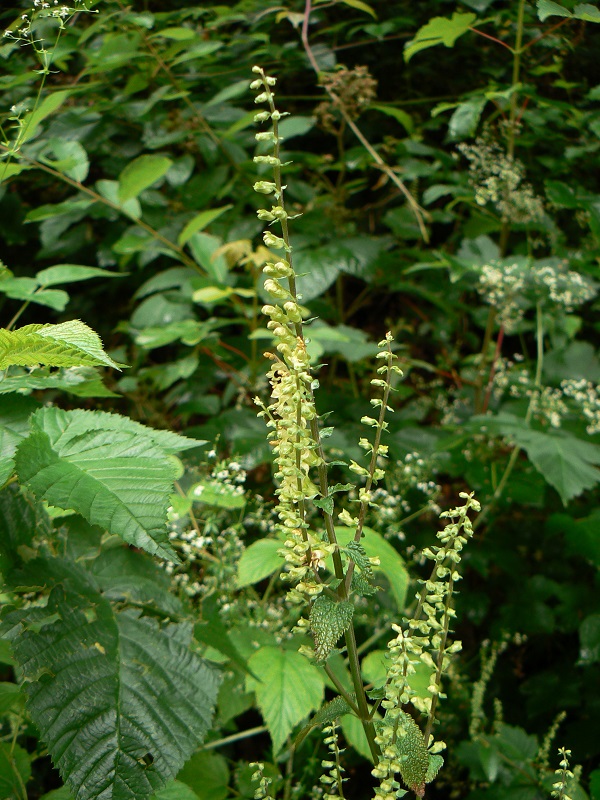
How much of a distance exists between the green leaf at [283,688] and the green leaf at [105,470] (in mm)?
472

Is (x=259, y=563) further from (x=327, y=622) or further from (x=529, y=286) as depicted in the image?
(x=529, y=286)

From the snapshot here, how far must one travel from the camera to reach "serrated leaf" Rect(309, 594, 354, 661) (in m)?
0.71

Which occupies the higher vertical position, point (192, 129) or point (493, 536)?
point (192, 129)

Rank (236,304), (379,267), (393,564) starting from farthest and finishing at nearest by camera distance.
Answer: (379,267)
(236,304)
(393,564)

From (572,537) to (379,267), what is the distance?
3.35 feet

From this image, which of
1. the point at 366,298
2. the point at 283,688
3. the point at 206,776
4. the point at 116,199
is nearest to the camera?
the point at 283,688

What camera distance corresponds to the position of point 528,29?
226cm

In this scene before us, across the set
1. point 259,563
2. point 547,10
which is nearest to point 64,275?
point 259,563

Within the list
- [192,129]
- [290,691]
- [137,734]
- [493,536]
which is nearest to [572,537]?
[493,536]

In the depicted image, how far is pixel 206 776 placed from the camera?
4.28 feet

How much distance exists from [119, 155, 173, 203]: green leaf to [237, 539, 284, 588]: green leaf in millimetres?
1082

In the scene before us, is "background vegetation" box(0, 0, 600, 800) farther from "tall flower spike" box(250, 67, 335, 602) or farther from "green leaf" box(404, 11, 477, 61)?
"tall flower spike" box(250, 67, 335, 602)

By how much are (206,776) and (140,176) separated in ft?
4.84

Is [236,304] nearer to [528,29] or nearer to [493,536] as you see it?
[493,536]
